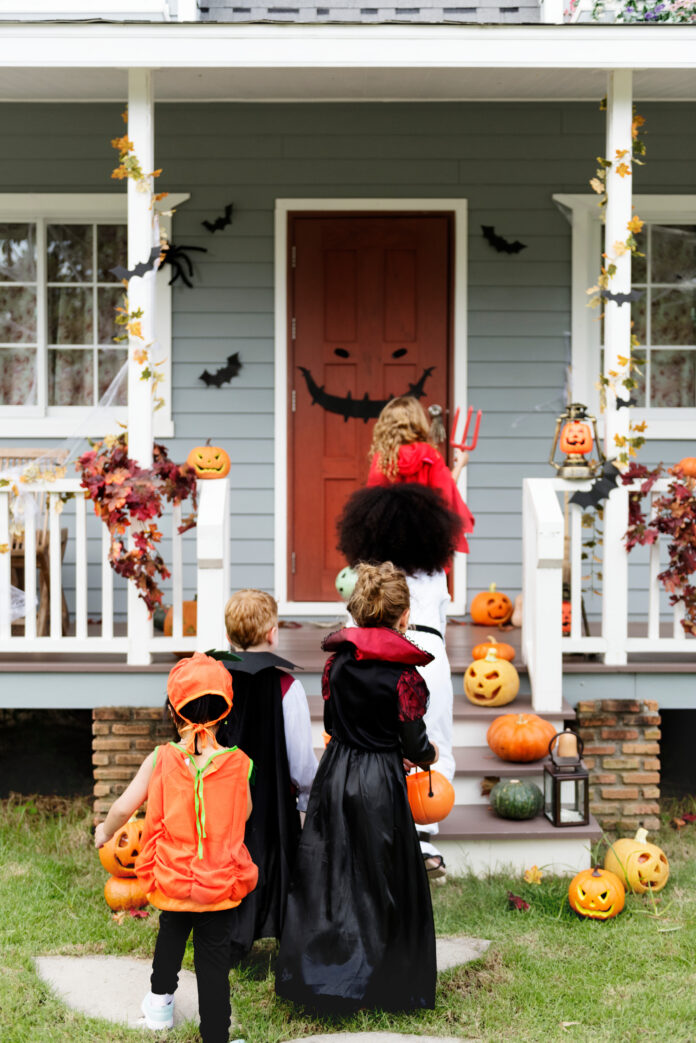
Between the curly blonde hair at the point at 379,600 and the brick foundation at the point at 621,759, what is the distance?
6.75ft

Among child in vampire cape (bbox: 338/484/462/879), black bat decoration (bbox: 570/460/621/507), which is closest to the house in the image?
black bat decoration (bbox: 570/460/621/507)

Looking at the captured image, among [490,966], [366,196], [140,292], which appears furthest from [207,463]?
[490,966]

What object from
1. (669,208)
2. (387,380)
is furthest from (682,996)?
(669,208)

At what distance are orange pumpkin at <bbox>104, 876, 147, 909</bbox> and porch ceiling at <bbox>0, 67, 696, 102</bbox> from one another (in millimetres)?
3609

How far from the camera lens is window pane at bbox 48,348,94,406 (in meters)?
6.88

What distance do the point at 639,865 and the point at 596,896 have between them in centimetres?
33

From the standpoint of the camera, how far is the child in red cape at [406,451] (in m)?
5.03

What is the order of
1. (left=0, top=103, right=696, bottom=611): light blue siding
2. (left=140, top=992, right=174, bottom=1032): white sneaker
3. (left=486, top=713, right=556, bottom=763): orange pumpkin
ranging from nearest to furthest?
(left=140, top=992, right=174, bottom=1032): white sneaker < (left=486, top=713, right=556, bottom=763): orange pumpkin < (left=0, top=103, right=696, bottom=611): light blue siding

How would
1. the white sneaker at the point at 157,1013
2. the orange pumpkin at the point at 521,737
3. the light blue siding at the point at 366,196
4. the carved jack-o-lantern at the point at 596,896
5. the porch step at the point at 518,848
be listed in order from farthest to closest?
the light blue siding at the point at 366,196 → the orange pumpkin at the point at 521,737 → the porch step at the point at 518,848 → the carved jack-o-lantern at the point at 596,896 → the white sneaker at the point at 157,1013

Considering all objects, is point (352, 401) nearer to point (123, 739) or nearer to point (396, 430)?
point (396, 430)

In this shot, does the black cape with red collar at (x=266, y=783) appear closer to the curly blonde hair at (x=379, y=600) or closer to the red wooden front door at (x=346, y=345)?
the curly blonde hair at (x=379, y=600)

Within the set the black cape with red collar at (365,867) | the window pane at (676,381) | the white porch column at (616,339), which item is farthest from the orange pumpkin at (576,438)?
the black cape with red collar at (365,867)

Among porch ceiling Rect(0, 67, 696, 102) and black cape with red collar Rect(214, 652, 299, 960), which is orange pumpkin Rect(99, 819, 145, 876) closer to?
black cape with red collar Rect(214, 652, 299, 960)

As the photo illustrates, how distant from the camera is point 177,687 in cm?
310
